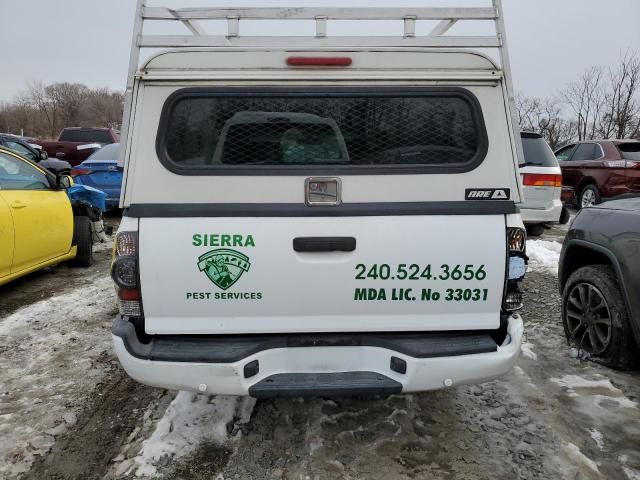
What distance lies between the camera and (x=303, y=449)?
2.68 m

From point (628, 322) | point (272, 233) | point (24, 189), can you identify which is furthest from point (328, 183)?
point (24, 189)

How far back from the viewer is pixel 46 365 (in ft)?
12.2

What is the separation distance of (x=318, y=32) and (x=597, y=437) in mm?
2845

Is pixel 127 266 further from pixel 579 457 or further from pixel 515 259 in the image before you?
pixel 579 457

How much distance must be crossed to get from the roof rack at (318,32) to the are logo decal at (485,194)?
1.00ft

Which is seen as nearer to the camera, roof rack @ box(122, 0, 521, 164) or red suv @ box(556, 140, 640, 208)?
roof rack @ box(122, 0, 521, 164)

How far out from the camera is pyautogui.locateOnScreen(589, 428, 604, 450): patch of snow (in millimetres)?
2723

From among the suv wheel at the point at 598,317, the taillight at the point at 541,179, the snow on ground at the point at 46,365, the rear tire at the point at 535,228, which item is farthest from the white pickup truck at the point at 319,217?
the rear tire at the point at 535,228

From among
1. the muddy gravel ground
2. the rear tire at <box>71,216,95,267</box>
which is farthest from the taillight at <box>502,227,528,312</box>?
the rear tire at <box>71,216,95,267</box>

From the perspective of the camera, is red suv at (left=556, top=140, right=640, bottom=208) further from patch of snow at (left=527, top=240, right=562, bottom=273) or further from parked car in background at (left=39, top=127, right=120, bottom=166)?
parked car in background at (left=39, top=127, right=120, bottom=166)

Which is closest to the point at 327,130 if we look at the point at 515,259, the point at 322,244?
the point at 322,244

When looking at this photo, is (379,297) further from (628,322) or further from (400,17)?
(628,322)

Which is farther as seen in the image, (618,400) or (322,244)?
(618,400)

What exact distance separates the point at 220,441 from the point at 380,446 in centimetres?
91
